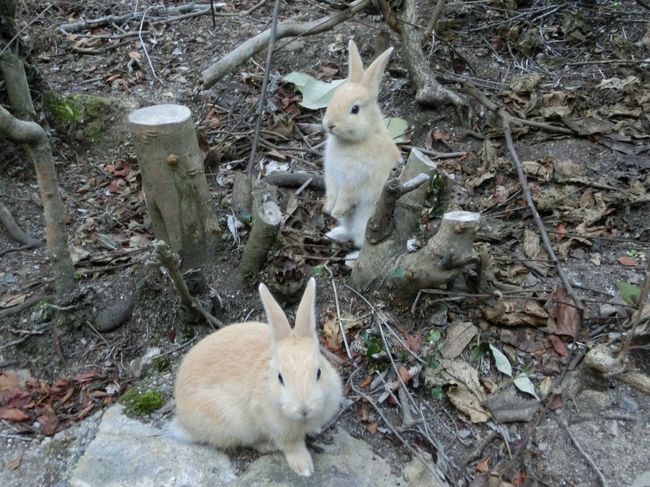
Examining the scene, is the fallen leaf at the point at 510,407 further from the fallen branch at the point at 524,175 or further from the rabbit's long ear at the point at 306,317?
the rabbit's long ear at the point at 306,317

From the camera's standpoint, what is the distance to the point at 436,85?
5902 mm

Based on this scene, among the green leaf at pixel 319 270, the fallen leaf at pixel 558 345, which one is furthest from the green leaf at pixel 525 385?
the green leaf at pixel 319 270

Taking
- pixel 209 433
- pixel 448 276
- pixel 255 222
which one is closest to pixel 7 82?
pixel 255 222

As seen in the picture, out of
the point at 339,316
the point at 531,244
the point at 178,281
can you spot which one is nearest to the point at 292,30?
the point at 531,244

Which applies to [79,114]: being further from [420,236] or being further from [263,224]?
[420,236]

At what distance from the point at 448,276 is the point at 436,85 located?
2.82m

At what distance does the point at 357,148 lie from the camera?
4.47 m

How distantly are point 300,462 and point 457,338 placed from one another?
1.36 meters

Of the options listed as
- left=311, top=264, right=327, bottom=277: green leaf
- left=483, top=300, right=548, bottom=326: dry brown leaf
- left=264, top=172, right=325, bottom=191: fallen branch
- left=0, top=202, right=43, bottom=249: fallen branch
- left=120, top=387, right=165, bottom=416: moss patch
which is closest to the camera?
left=120, top=387, right=165, bottom=416: moss patch

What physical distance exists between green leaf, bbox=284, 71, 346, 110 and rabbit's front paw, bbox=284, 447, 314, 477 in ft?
11.7

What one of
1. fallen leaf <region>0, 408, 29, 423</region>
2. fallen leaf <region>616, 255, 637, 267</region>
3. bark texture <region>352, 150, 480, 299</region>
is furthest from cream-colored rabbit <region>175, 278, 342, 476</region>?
fallen leaf <region>616, 255, 637, 267</region>

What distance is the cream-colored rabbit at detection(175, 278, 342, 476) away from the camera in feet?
9.11

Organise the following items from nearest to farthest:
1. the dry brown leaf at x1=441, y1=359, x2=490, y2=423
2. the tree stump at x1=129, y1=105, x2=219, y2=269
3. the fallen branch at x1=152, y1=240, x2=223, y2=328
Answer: the fallen branch at x1=152, y1=240, x2=223, y2=328, the dry brown leaf at x1=441, y1=359, x2=490, y2=423, the tree stump at x1=129, y1=105, x2=219, y2=269

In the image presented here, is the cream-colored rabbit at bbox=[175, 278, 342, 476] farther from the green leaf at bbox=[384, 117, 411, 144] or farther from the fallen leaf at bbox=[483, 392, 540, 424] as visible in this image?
the green leaf at bbox=[384, 117, 411, 144]
